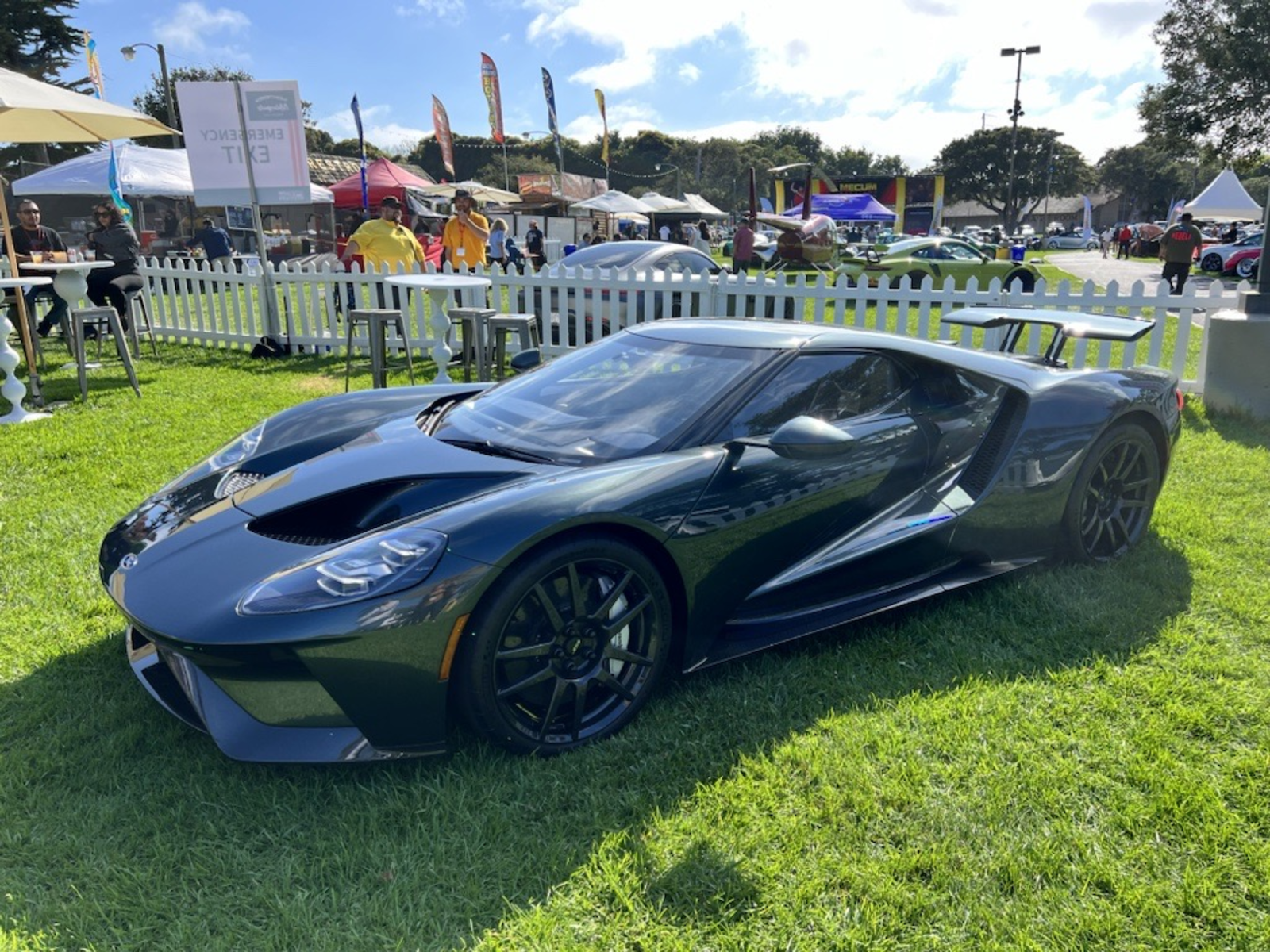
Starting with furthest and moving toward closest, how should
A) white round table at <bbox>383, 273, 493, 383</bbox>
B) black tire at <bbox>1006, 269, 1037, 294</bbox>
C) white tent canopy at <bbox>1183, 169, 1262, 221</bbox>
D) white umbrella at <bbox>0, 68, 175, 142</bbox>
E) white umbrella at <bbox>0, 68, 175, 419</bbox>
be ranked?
white tent canopy at <bbox>1183, 169, 1262, 221</bbox> < black tire at <bbox>1006, 269, 1037, 294</bbox> < white round table at <bbox>383, 273, 493, 383</bbox> < white umbrella at <bbox>0, 68, 175, 142</bbox> < white umbrella at <bbox>0, 68, 175, 419</bbox>

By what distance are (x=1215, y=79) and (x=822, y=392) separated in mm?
35057

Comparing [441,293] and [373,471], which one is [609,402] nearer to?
[373,471]

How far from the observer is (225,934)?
1.90m

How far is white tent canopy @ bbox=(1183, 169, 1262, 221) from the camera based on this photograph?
81.7 feet

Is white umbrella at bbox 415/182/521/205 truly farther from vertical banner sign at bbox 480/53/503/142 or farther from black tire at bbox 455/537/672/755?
black tire at bbox 455/537/672/755

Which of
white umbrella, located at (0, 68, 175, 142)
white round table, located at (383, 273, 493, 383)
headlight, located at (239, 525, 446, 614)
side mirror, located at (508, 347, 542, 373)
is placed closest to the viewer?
headlight, located at (239, 525, 446, 614)

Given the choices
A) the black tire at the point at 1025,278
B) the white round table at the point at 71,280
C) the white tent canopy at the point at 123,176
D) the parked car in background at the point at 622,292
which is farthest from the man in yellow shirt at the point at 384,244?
the black tire at the point at 1025,278

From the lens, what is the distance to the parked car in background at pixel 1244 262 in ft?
78.5

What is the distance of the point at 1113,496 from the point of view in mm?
3789

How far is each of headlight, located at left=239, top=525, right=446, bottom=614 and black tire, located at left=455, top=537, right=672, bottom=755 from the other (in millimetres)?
210

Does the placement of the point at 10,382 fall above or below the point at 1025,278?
below

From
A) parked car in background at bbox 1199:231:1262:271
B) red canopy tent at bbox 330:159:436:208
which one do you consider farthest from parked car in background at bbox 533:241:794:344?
parked car in background at bbox 1199:231:1262:271

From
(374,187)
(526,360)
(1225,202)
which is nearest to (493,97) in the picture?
(374,187)

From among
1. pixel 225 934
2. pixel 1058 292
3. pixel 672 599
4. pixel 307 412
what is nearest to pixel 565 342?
pixel 1058 292
